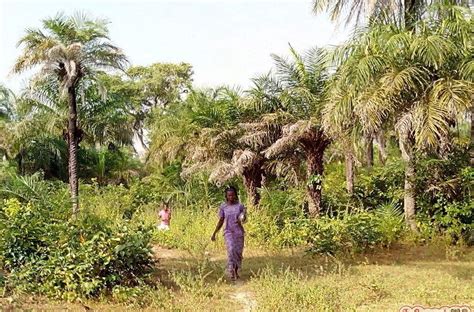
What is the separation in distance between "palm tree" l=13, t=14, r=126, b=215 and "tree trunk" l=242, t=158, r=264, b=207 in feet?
14.1

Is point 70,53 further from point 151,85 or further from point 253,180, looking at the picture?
point 151,85

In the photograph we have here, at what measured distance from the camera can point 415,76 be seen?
9562 mm

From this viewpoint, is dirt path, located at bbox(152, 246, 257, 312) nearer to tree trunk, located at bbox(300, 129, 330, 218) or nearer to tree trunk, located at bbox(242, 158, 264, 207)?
tree trunk, located at bbox(300, 129, 330, 218)

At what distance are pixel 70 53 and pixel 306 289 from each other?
30.4 feet

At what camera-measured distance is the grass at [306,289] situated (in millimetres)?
6371

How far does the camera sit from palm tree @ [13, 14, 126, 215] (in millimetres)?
13352

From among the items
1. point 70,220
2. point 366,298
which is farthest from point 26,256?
point 366,298

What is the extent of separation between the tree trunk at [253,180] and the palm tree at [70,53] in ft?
14.1

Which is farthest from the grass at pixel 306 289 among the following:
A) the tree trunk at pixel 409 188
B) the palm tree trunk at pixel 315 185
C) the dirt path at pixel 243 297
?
the palm tree trunk at pixel 315 185

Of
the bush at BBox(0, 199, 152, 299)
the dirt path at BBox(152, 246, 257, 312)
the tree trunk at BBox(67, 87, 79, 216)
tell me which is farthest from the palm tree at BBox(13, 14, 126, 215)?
the bush at BBox(0, 199, 152, 299)

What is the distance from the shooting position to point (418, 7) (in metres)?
12.0

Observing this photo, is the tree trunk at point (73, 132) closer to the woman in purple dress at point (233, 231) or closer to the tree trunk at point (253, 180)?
the tree trunk at point (253, 180)

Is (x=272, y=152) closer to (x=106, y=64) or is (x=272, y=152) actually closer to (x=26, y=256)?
(x=106, y=64)

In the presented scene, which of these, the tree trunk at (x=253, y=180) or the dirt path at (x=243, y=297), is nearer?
the dirt path at (x=243, y=297)
